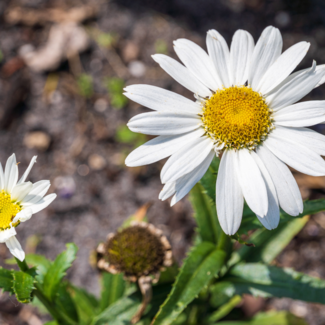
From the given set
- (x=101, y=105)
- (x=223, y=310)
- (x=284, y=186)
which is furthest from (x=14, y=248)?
(x=101, y=105)

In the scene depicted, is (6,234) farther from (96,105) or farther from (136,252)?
(96,105)

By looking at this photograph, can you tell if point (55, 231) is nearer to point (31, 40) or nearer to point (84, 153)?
point (84, 153)

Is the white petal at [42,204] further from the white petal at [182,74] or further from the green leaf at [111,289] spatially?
the green leaf at [111,289]

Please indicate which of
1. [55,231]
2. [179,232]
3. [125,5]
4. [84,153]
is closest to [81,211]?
[55,231]

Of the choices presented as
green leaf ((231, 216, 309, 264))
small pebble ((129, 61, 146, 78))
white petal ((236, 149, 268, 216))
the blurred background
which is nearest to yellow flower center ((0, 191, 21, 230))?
white petal ((236, 149, 268, 216))

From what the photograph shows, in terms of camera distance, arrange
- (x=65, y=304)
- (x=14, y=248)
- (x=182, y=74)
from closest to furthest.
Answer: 1. (x=14, y=248)
2. (x=182, y=74)
3. (x=65, y=304)

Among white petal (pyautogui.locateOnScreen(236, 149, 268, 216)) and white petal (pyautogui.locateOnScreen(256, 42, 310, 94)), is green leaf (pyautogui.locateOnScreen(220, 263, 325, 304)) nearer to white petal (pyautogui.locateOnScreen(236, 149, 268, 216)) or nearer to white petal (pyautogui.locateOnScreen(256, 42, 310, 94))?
white petal (pyautogui.locateOnScreen(236, 149, 268, 216))
